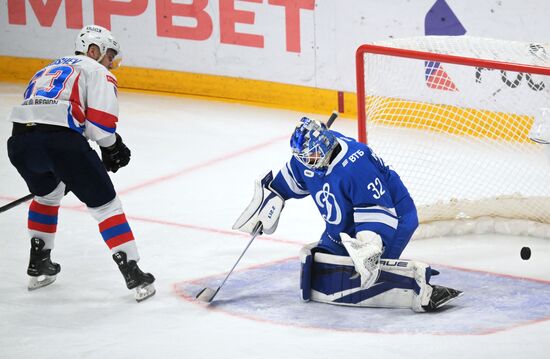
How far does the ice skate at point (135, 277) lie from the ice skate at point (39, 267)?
0.40m

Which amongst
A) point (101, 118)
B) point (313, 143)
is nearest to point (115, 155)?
point (101, 118)

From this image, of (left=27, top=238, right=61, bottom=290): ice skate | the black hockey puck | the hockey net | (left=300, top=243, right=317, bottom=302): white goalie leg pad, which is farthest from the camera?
the hockey net

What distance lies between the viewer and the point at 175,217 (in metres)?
5.73

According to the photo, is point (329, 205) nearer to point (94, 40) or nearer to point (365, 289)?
point (365, 289)

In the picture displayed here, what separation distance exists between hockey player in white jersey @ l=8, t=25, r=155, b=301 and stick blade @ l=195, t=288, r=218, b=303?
197 millimetres

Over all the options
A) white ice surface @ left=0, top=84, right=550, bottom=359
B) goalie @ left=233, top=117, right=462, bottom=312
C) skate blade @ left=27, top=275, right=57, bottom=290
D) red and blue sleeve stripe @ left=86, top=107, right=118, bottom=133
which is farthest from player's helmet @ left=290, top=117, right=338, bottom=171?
skate blade @ left=27, top=275, right=57, bottom=290

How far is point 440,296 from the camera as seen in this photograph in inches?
169

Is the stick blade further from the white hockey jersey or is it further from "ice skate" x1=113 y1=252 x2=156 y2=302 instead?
the white hockey jersey

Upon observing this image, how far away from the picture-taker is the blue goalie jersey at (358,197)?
425 centimetres

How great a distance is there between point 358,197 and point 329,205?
14 cm

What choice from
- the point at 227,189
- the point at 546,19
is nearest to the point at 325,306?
the point at 227,189

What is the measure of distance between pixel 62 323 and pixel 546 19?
3.40 meters

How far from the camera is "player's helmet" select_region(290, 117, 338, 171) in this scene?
4.25 m

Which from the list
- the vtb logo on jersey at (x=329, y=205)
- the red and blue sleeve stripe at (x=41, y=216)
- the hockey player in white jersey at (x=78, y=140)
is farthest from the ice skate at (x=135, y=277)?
the vtb logo on jersey at (x=329, y=205)
